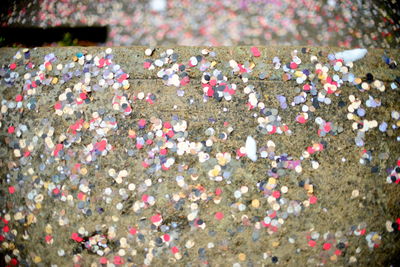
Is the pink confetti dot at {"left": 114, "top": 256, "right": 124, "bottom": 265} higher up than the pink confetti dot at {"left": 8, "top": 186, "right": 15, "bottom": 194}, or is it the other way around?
the pink confetti dot at {"left": 8, "top": 186, "right": 15, "bottom": 194}

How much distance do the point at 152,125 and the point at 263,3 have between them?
59cm

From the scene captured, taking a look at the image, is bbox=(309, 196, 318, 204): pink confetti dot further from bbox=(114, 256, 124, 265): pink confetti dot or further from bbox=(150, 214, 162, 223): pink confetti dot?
bbox=(114, 256, 124, 265): pink confetti dot

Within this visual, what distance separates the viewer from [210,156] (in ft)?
2.87

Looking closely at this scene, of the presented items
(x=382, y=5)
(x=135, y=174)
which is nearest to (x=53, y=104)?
Result: (x=135, y=174)

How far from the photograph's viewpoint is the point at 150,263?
2.99 feet

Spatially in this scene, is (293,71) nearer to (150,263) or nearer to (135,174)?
(135,174)

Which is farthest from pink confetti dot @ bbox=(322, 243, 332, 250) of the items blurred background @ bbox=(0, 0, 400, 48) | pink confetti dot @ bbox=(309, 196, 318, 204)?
blurred background @ bbox=(0, 0, 400, 48)

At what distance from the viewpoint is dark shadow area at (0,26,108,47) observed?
1200 mm

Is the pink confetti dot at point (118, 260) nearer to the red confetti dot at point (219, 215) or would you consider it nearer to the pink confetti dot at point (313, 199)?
the red confetti dot at point (219, 215)

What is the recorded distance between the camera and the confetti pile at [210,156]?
2.89 ft

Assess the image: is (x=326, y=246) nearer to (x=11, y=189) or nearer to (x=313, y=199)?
(x=313, y=199)

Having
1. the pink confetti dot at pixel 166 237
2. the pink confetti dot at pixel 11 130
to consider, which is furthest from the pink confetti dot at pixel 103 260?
the pink confetti dot at pixel 11 130

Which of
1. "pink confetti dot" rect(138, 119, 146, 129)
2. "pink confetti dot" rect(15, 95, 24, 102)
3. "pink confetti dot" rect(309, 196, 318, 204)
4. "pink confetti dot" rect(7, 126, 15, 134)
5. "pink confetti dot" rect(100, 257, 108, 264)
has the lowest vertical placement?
"pink confetti dot" rect(100, 257, 108, 264)

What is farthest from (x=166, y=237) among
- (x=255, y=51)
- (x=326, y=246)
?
(x=255, y=51)
